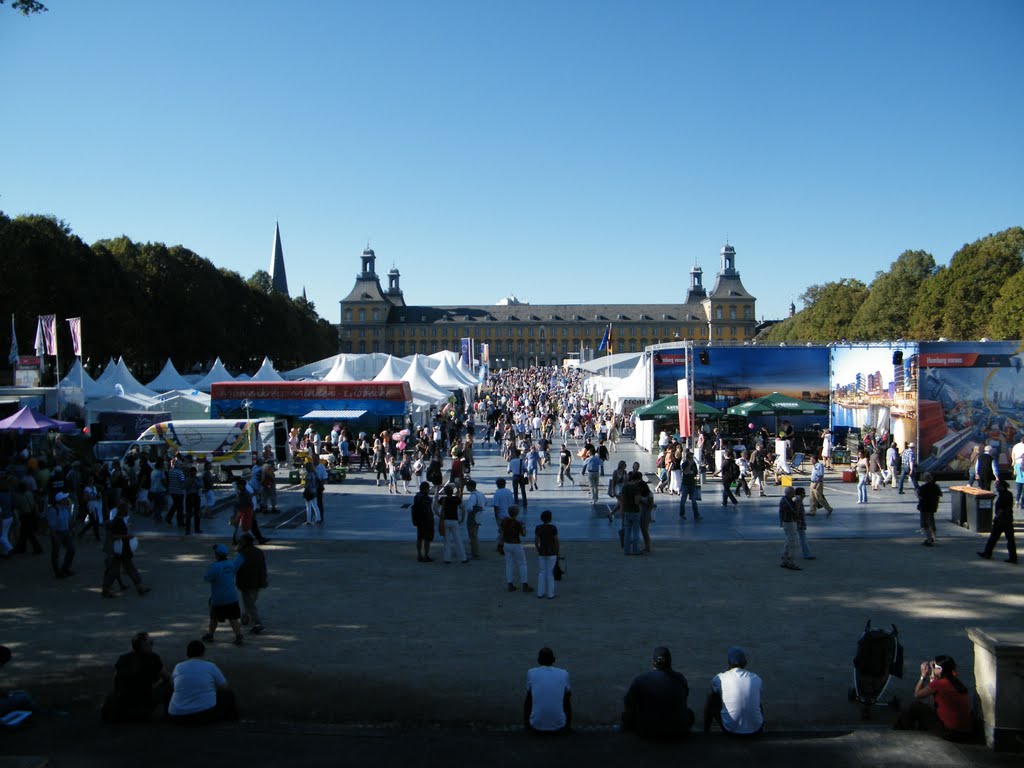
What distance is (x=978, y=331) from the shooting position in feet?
157

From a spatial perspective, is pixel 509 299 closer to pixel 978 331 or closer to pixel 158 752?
pixel 978 331

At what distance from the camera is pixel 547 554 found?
10.2 m

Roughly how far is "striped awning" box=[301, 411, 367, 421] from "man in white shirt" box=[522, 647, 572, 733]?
2268cm

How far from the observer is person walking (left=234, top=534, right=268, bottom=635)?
8.86m

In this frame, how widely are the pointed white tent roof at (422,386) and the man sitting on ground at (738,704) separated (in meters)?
25.8

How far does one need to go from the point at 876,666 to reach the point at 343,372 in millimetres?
32045

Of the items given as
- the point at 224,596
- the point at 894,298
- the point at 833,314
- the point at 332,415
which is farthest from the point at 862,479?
the point at 833,314

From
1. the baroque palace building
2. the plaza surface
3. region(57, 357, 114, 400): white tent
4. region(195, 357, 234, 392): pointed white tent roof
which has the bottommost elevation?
the plaza surface

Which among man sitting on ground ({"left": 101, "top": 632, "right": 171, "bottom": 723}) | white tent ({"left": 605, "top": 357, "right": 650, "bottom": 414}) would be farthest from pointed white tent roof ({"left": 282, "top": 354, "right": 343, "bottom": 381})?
man sitting on ground ({"left": 101, "top": 632, "right": 171, "bottom": 723})

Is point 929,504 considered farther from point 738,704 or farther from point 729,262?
Result: point 729,262

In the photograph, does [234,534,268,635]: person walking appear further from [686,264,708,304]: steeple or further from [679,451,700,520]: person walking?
[686,264,708,304]: steeple

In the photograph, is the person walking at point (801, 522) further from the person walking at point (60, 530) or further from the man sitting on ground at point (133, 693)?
the person walking at point (60, 530)

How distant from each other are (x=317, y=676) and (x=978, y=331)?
4990 centimetres

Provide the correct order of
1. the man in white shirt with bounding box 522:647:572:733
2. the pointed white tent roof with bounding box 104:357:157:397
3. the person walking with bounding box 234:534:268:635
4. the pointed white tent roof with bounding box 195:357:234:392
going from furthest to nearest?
the pointed white tent roof with bounding box 195:357:234:392, the pointed white tent roof with bounding box 104:357:157:397, the person walking with bounding box 234:534:268:635, the man in white shirt with bounding box 522:647:572:733
